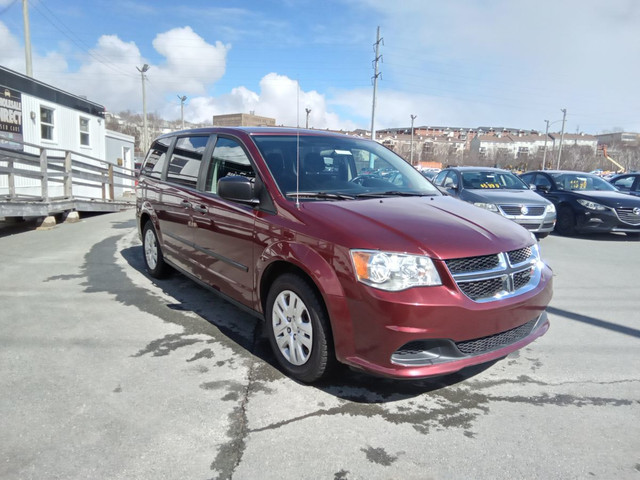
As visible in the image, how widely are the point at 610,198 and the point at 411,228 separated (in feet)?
29.3

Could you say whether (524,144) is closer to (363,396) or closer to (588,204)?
(588,204)

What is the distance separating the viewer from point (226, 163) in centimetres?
393

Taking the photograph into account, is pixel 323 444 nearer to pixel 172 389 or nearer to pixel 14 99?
pixel 172 389

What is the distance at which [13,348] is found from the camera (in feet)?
11.8

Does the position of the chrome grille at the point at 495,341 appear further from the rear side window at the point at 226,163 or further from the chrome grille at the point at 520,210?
the chrome grille at the point at 520,210

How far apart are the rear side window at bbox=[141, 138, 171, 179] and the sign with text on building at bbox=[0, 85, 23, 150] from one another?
8.94 m

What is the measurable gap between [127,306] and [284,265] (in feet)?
7.95

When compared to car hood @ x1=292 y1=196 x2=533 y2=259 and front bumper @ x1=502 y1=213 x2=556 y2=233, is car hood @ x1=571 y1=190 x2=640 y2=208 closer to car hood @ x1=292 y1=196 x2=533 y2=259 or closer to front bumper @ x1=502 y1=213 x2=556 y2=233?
front bumper @ x1=502 y1=213 x2=556 y2=233

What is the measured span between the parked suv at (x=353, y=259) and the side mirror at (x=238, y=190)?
0.01m

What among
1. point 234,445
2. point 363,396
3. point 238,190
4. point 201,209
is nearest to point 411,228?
point 363,396

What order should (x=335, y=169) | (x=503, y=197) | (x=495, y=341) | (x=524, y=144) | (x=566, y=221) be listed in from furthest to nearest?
(x=524, y=144) < (x=566, y=221) < (x=503, y=197) < (x=335, y=169) < (x=495, y=341)

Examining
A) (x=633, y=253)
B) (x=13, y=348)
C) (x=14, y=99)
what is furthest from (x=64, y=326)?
(x=14, y=99)

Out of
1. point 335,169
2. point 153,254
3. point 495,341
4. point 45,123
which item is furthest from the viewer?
point 45,123

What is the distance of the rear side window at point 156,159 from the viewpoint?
17.3 ft
